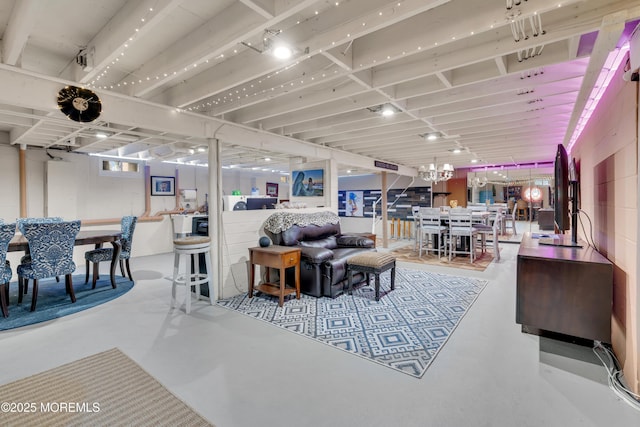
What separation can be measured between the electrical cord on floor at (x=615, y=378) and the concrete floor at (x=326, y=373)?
0.21 ft

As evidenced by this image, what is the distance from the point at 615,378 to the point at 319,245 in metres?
3.21

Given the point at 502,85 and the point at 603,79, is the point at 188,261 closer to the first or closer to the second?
the point at 502,85

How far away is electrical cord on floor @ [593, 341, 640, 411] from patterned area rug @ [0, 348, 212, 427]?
2566 millimetres

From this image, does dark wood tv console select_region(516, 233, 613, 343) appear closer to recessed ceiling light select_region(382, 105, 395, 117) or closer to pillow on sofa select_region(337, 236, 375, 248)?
recessed ceiling light select_region(382, 105, 395, 117)

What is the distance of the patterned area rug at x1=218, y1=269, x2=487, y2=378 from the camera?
244cm

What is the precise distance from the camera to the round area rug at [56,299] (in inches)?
124

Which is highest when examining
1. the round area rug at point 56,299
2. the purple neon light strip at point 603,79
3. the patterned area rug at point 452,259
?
the purple neon light strip at point 603,79

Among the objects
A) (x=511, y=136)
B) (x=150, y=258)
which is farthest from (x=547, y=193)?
(x=150, y=258)

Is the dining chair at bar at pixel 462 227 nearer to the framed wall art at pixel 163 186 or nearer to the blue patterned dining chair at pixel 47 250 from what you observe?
the blue patterned dining chair at pixel 47 250

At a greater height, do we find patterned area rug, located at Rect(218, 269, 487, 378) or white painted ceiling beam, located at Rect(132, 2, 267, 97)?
white painted ceiling beam, located at Rect(132, 2, 267, 97)

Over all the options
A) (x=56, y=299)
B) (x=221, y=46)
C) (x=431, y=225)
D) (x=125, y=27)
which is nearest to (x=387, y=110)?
(x=221, y=46)

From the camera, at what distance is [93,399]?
1850mm

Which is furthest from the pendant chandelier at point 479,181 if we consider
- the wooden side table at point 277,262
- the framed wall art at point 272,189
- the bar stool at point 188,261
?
the bar stool at point 188,261

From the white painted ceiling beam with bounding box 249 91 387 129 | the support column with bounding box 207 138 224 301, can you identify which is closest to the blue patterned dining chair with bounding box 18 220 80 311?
the support column with bounding box 207 138 224 301
